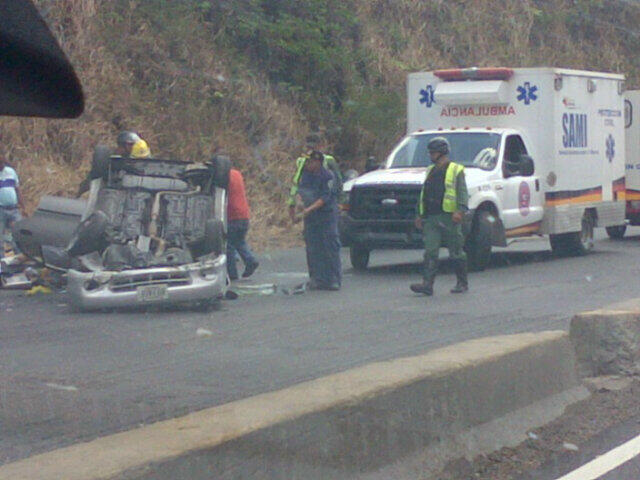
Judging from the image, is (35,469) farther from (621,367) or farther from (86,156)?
(86,156)

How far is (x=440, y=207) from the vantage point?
13.8 metres

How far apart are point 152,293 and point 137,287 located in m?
0.17

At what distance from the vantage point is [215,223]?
12984 mm

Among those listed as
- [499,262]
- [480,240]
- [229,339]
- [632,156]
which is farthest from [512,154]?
[229,339]

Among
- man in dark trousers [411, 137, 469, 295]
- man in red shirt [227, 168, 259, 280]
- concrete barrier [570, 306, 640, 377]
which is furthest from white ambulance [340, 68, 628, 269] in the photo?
concrete barrier [570, 306, 640, 377]

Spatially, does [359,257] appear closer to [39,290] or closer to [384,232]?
[384,232]

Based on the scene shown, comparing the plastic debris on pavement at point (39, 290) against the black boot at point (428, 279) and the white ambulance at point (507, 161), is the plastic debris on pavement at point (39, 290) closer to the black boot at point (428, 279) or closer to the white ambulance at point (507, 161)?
the black boot at point (428, 279)

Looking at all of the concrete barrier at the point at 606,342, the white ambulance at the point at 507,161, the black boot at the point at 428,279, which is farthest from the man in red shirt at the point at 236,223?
the concrete barrier at the point at 606,342

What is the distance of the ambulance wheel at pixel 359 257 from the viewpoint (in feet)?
56.4

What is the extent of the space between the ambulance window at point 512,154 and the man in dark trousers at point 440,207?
3.86 metres

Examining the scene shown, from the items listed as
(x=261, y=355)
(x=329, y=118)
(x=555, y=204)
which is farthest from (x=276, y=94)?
(x=261, y=355)

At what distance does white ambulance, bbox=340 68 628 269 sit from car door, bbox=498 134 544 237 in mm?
15

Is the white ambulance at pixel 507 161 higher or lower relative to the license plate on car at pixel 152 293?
higher

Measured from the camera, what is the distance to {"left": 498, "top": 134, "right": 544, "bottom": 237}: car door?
17391 mm
